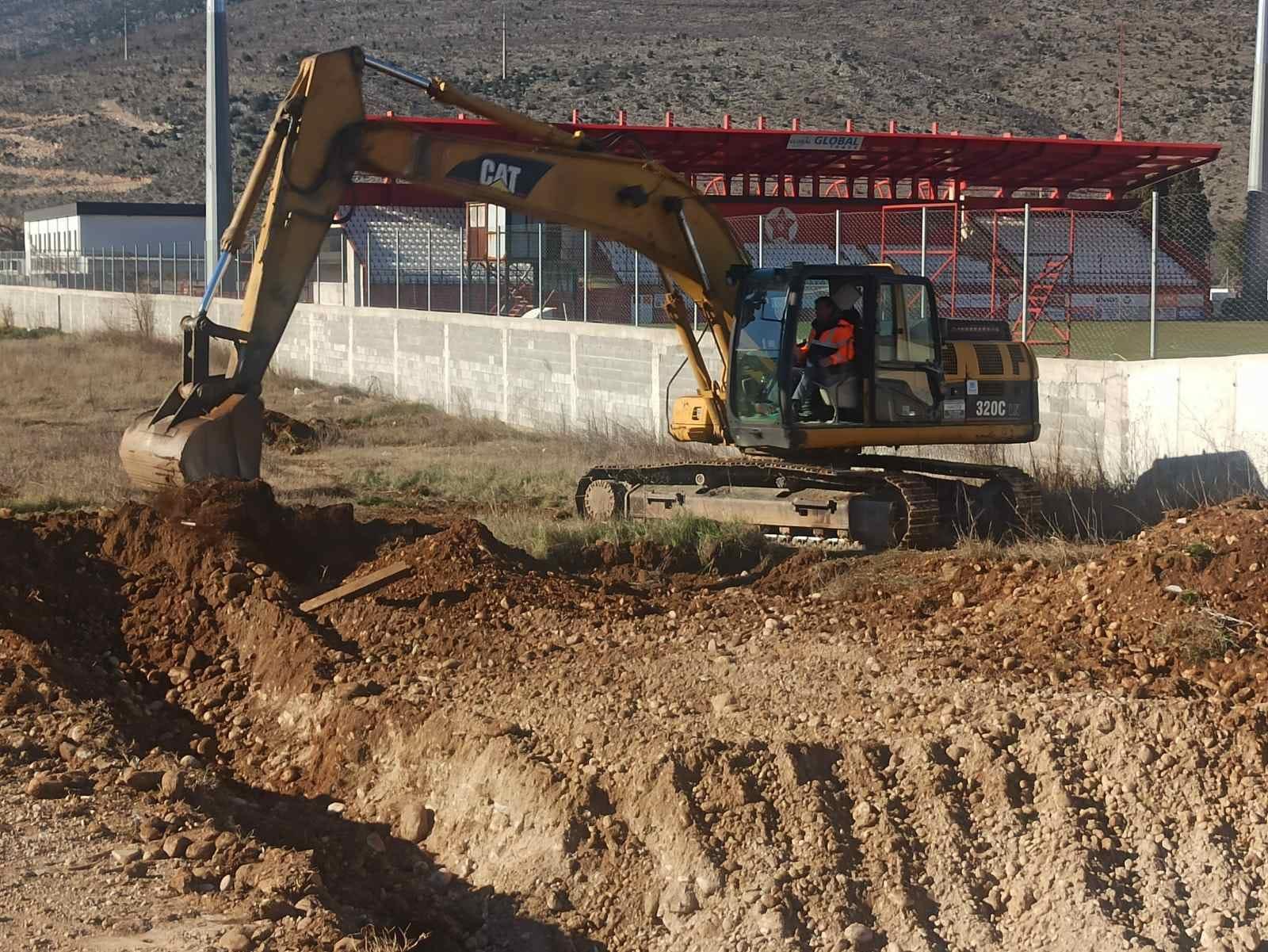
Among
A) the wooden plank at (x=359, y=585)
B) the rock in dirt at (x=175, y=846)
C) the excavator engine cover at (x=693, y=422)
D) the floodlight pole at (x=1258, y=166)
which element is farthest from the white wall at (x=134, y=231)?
the rock in dirt at (x=175, y=846)

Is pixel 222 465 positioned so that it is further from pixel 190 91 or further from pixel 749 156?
pixel 190 91

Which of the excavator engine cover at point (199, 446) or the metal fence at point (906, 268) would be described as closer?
the excavator engine cover at point (199, 446)

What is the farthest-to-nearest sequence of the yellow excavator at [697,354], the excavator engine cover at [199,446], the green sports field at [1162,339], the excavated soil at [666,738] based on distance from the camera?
1. the green sports field at [1162,339]
2. the yellow excavator at [697,354]
3. the excavator engine cover at [199,446]
4. the excavated soil at [666,738]

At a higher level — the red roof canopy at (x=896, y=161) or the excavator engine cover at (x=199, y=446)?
the red roof canopy at (x=896, y=161)

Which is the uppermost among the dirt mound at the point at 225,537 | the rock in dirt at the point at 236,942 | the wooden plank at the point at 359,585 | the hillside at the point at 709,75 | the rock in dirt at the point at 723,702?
the hillside at the point at 709,75

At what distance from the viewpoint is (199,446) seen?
11.7m

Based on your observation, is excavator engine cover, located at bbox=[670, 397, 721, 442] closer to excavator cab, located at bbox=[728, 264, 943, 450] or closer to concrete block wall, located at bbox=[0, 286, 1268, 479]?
concrete block wall, located at bbox=[0, 286, 1268, 479]

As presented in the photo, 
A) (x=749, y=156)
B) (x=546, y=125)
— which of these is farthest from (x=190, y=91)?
(x=546, y=125)

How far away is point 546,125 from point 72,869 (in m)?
7.80

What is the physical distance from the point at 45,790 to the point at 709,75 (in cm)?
8012

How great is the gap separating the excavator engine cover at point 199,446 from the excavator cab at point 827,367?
3.97 meters

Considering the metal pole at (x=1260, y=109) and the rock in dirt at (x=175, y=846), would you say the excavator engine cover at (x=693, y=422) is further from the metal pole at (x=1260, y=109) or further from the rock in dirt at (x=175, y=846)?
the metal pole at (x=1260, y=109)

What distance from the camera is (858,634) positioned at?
32.8 feet

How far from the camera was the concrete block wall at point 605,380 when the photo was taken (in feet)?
44.8
